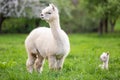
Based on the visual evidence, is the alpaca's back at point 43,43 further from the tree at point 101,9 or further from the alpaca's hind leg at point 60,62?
the tree at point 101,9

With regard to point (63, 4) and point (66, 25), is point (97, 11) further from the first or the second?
point (66, 25)

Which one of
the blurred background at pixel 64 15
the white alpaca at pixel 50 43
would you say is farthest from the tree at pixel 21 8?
the white alpaca at pixel 50 43

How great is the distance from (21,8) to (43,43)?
2173 cm

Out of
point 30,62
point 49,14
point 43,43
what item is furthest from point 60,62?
point 49,14

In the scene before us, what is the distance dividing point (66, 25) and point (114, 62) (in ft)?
96.8

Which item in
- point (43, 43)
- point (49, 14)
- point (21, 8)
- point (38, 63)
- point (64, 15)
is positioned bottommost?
point (64, 15)

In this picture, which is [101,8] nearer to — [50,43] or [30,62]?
[30,62]

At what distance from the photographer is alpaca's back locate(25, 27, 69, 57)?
9.28 meters

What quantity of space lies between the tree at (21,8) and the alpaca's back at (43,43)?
68.1 feet

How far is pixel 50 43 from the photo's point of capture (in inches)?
371

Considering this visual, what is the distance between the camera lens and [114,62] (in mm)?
12297

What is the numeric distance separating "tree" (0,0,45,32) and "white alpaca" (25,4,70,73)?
68.0 ft

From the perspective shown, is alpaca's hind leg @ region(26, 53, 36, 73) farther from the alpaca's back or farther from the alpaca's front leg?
the alpaca's front leg

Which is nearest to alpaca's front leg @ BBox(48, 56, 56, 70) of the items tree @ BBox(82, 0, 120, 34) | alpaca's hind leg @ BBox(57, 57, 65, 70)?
alpaca's hind leg @ BBox(57, 57, 65, 70)
